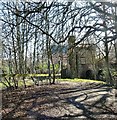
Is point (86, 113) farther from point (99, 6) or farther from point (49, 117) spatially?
point (99, 6)

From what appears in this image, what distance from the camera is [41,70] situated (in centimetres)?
874

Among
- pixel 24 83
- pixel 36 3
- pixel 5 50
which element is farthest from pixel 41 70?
pixel 36 3

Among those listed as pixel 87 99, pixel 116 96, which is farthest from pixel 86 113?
pixel 116 96

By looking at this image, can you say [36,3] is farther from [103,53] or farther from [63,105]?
[63,105]

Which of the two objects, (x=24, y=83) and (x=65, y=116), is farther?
(x=24, y=83)

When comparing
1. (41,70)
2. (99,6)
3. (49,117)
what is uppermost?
(99,6)

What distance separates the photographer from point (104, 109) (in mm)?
3787

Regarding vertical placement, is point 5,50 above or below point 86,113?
above

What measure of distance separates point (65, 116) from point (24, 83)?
3515 millimetres

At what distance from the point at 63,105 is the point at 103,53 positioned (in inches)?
42.9

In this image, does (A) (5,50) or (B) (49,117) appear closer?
(B) (49,117)

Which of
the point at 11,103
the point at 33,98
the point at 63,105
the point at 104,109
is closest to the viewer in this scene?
the point at 104,109

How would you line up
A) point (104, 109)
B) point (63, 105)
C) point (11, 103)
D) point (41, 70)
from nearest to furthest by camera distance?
point (104, 109) → point (63, 105) → point (11, 103) → point (41, 70)

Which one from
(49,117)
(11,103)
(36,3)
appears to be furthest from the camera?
(11,103)
